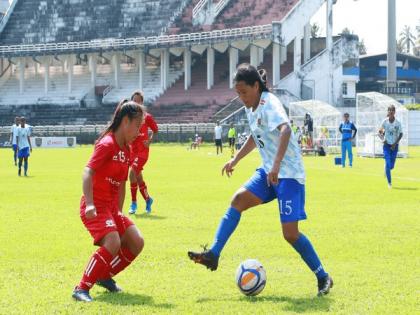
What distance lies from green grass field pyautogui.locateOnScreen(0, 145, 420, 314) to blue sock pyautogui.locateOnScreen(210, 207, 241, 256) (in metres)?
0.44

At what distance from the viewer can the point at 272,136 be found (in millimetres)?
7996

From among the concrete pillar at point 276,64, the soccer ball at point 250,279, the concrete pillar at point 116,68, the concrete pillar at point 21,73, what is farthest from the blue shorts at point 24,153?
the concrete pillar at point 21,73

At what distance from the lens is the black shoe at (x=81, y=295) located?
7605mm

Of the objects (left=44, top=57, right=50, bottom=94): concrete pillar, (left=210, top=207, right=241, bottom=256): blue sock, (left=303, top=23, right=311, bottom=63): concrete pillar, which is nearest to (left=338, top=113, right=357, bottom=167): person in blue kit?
(left=210, top=207, right=241, bottom=256): blue sock

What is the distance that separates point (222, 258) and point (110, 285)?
2.39 metres

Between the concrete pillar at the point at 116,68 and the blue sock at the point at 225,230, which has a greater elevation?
the concrete pillar at the point at 116,68

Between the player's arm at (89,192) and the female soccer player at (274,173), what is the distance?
113cm

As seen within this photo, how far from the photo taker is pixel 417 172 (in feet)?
93.0

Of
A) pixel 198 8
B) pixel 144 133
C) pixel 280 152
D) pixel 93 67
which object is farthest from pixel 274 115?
pixel 93 67

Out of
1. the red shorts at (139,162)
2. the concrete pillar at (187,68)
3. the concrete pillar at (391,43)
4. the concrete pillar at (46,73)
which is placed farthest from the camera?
the concrete pillar at (46,73)

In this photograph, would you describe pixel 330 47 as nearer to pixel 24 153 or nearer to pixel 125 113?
pixel 24 153

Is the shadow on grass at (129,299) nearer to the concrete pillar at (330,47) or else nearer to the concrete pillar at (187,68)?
the concrete pillar at (330,47)

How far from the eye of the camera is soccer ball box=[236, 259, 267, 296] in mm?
7852

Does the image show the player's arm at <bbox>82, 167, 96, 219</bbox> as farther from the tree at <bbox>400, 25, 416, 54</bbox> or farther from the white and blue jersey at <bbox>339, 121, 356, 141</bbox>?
the tree at <bbox>400, 25, 416, 54</bbox>
